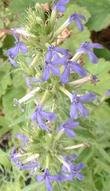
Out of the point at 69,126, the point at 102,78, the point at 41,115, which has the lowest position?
the point at 102,78

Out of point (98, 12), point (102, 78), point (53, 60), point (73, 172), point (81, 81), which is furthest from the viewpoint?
point (102, 78)

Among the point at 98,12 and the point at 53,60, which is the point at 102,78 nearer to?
the point at 98,12

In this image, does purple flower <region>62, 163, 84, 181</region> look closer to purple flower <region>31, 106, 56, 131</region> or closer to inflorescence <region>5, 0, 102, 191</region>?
inflorescence <region>5, 0, 102, 191</region>

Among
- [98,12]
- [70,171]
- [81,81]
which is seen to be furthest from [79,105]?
[98,12]

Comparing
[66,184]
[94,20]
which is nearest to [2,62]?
[94,20]

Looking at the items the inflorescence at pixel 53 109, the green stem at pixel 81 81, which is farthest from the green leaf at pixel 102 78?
the green stem at pixel 81 81

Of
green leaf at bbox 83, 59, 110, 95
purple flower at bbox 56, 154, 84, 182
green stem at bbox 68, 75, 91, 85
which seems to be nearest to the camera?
green stem at bbox 68, 75, 91, 85

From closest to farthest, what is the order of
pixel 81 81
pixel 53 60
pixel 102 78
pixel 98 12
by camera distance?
pixel 53 60
pixel 81 81
pixel 98 12
pixel 102 78

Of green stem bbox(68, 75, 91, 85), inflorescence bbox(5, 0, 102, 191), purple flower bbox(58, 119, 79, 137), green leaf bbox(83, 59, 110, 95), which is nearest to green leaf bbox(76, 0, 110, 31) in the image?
green leaf bbox(83, 59, 110, 95)

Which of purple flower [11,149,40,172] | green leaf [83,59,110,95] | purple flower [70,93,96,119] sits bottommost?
green leaf [83,59,110,95]
